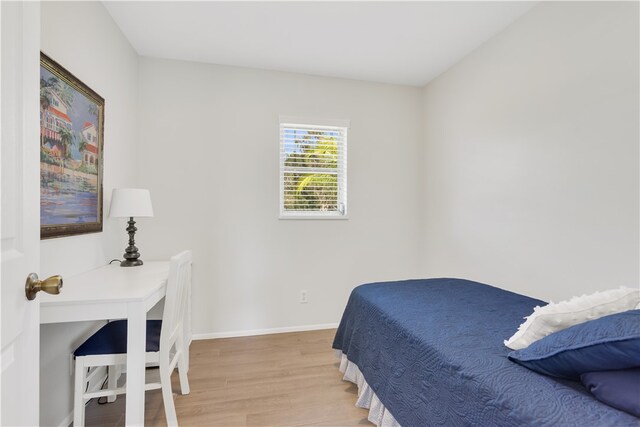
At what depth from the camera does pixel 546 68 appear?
208cm

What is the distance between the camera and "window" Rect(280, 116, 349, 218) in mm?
3115

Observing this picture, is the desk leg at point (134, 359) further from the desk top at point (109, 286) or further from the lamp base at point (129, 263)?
the lamp base at point (129, 263)

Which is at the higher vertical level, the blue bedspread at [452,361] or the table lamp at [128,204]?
the table lamp at [128,204]

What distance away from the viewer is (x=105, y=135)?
2184 millimetres

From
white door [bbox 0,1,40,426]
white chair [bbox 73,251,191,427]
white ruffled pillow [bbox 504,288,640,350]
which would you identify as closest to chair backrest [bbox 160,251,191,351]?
white chair [bbox 73,251,191,427]

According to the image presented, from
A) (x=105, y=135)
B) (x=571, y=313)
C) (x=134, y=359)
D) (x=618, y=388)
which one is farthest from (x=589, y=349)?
(x=105, y=135)

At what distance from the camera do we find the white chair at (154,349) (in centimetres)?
154

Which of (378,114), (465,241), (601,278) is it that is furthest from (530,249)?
(378,114)

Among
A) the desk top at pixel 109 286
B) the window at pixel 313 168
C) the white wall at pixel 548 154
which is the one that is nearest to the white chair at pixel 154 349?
the desk top at pixel 109 286

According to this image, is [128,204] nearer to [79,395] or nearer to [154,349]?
[154,349]

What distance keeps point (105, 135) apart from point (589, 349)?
279 centimetres

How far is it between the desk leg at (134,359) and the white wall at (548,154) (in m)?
2.43

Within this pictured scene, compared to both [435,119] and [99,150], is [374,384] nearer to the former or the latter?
[99,150]

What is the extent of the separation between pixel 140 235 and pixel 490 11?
329cm
